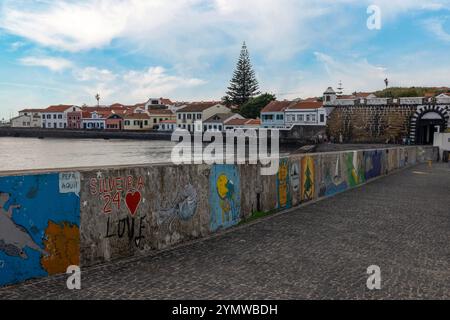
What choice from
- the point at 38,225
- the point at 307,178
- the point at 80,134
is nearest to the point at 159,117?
the point at 80,134

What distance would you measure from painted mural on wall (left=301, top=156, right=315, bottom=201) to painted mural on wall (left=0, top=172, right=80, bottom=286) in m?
8.39

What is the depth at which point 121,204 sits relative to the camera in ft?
24.1

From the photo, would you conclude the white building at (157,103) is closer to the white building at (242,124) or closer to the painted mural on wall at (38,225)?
the white building at (242,124)

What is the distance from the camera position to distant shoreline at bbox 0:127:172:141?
10138 cm

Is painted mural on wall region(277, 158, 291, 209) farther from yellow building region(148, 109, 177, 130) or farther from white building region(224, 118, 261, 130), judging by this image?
yellow building region(148, 109, 177, 130)

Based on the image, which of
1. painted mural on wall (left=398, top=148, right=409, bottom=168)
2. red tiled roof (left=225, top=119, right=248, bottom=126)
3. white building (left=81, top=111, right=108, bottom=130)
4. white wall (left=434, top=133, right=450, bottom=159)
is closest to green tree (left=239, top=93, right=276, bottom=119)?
red tiled roof (left=225, top=119, right=248, bottom=126)

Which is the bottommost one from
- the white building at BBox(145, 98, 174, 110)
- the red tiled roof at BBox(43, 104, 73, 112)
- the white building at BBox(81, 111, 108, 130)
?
the white building at BBox(81, 111, 108, 130)

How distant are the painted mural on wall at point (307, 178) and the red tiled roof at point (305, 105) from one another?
70.0 meters

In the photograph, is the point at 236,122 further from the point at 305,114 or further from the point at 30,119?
the point at 30,119
